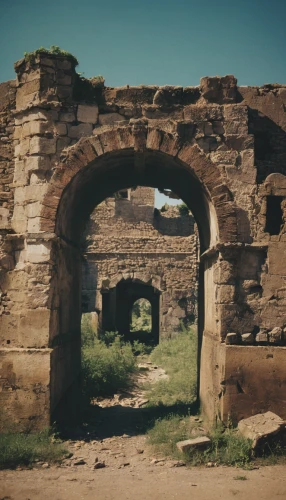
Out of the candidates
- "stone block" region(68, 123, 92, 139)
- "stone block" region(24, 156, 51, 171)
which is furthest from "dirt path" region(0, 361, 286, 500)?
"stone block" region(68, 123, 92, 139)

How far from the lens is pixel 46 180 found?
20.5 ft

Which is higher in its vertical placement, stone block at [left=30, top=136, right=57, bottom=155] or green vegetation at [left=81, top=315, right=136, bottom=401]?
stone block at [left=30, top=136, right=57, bottom=155]

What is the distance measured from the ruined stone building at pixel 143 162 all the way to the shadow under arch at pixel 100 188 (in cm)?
2

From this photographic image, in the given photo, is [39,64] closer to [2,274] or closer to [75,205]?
[75,205]

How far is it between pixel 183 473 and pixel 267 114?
5078 mm

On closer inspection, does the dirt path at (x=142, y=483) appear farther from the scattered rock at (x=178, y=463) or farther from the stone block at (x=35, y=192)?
the stone block at (x=35, y=192)

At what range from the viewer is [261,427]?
5367 millimetres

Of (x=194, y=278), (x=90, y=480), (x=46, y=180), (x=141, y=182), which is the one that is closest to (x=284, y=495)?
(x=90, y=480)

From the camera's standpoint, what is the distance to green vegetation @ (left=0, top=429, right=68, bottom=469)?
16.7 feet

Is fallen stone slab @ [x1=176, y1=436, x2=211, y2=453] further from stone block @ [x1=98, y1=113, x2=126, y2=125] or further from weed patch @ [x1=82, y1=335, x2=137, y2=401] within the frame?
stone block @ [x1=98, y1=113, x2=126, y2=125]

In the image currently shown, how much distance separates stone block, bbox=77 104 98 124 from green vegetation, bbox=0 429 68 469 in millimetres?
4370

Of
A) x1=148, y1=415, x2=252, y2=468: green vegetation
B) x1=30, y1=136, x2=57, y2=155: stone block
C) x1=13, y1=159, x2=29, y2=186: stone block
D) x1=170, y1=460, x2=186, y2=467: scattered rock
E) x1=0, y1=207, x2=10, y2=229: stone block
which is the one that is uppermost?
x1=30, y1=136, x2=57, y2=155: stone block

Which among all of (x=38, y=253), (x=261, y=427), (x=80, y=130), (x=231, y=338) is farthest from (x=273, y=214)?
→ (x=38, y=253)

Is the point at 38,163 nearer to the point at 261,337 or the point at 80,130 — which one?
the point at 80,130
